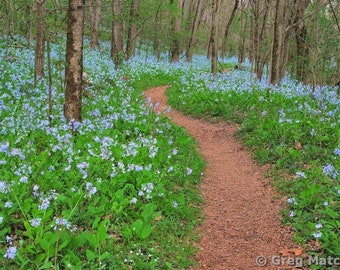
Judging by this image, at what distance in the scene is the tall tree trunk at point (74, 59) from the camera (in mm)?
5430

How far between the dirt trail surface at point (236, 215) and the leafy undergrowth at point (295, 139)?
0.69 feet

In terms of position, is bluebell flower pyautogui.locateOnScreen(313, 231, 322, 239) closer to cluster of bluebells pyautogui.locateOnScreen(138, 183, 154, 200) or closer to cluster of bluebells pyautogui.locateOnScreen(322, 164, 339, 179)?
cluster of bluebells pyautogui.locateOnScreen(322, 164, 339, 179)

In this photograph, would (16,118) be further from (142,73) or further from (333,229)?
(142,73)

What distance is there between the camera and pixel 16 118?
6.01 metres

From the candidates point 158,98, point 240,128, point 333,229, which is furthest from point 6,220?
point 158,98

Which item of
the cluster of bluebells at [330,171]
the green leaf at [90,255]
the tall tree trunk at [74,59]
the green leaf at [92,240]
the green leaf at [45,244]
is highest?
the tall tree trunk at [74,59]

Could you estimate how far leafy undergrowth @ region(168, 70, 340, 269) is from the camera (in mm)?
3799

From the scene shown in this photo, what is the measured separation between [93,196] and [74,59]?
2.64 metres

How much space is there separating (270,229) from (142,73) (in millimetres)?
10960

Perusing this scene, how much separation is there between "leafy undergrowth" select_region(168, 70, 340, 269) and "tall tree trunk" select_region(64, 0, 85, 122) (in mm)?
3194

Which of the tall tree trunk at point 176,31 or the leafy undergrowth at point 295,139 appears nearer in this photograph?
the leafy undergrowth at point 295,139

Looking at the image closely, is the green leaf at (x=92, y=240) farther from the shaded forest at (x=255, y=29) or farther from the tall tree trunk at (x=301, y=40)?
the tall tree trunk at (x=301, y=40)

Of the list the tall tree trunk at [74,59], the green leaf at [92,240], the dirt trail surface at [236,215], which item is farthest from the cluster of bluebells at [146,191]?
the tall tree trunk at [74,59]

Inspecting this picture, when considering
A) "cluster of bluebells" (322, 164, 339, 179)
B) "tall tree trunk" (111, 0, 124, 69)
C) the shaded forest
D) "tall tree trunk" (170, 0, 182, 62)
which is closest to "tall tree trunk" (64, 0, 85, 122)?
the shaded forest
